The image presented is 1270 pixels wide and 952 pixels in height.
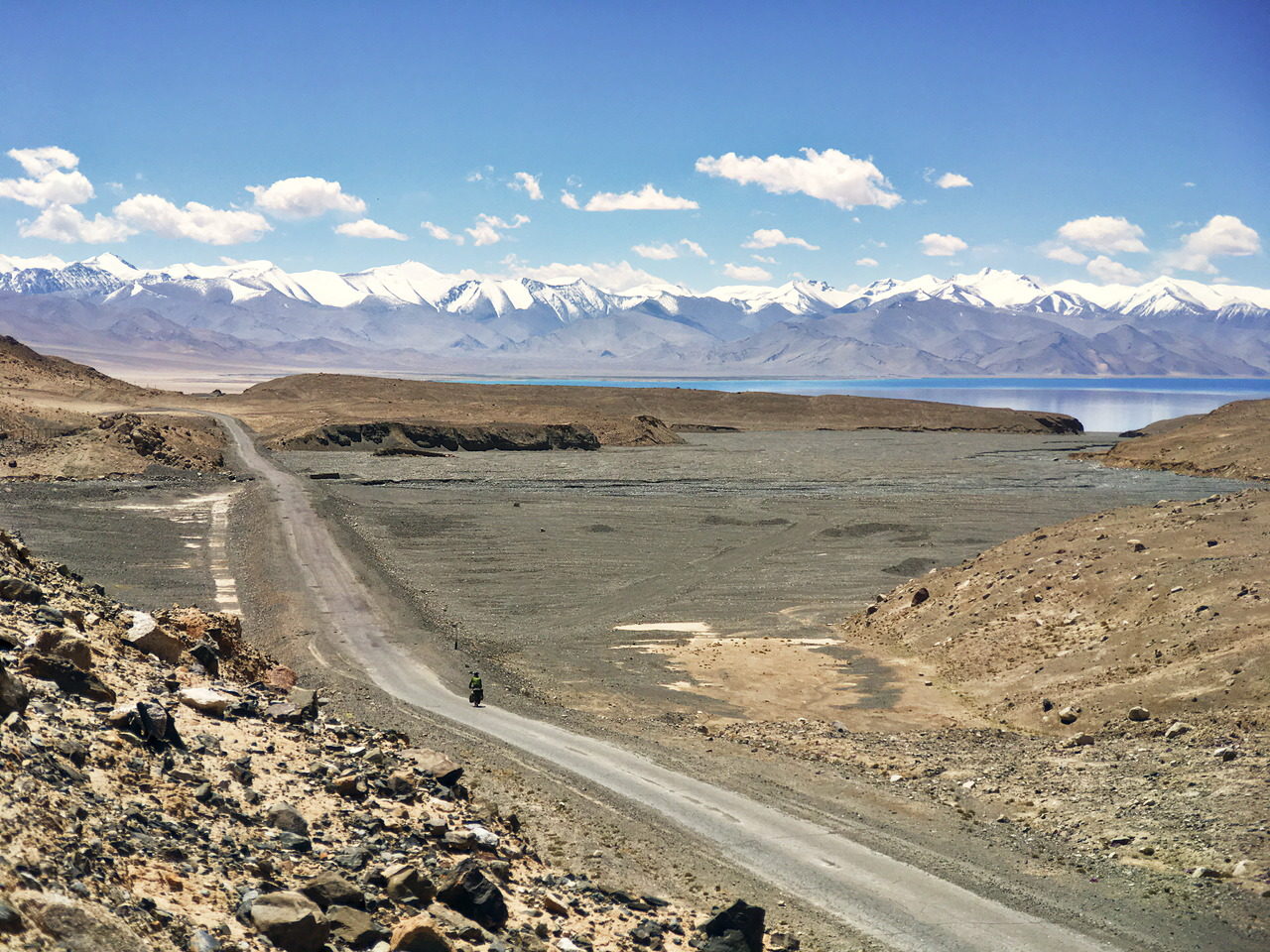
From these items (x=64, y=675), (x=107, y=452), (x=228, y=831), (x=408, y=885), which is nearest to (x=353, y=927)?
(x=408, y=885)

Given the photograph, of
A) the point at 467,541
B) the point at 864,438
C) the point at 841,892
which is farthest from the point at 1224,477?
the point at 841,892

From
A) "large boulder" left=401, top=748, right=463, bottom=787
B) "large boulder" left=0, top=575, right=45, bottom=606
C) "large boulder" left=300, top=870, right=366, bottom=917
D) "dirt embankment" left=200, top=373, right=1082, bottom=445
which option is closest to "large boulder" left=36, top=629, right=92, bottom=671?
Answer: "large boulder" left=0, top=575, right=45, bottom=606

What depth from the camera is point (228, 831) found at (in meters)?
13.0

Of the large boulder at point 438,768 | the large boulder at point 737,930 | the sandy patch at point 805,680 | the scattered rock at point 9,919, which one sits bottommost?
the sandy patch at point 805,680

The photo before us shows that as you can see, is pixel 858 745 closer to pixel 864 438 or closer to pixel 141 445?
pixel 141 445

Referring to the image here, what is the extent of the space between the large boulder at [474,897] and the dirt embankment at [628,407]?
11721 cm

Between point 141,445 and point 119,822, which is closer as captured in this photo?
point 119,822

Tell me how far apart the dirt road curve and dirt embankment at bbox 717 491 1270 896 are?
9.82 ft

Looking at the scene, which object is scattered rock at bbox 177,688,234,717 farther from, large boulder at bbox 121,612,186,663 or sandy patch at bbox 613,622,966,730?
sandy patch at bbox 613,622,966,730

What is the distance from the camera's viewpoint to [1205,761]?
795 inches

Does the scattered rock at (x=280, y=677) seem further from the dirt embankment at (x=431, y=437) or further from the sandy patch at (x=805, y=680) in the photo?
the dirt embankment at (x=431, y=437)

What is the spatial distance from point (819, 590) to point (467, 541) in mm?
20043

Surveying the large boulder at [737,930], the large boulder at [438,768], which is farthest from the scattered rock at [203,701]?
the large boulder at [737,930]

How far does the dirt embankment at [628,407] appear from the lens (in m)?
136
